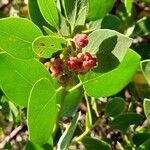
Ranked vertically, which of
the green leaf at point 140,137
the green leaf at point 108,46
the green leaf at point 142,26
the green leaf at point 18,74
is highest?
the green leaf at point 108,46

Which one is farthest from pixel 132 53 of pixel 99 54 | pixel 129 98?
pixel 129 98

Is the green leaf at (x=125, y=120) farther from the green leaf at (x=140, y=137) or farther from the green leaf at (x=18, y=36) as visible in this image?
the green leaf at (x=18, y=36)

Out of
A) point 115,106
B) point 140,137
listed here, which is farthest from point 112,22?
point 140,137

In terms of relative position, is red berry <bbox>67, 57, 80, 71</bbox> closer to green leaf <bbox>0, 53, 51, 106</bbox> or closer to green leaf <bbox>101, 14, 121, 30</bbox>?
green leaf <bbox>0, 53, 51, 106</bbox>

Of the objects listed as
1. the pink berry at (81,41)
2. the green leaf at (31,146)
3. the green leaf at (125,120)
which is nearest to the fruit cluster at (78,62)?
the pink berry at (81,41)

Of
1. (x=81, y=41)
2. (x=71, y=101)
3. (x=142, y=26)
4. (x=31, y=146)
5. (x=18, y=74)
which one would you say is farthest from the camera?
(x=142, y=26)

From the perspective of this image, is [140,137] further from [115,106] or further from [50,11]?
[50,11]
